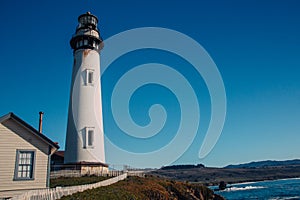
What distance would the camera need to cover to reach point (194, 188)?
35250 millimetres

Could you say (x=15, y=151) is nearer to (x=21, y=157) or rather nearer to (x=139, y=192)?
(x=21, y=157)

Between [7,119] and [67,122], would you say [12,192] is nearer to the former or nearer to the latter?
[7,119]

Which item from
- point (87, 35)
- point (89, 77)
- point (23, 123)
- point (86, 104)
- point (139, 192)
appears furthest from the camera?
point (87, 35)

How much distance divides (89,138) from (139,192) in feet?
26.2

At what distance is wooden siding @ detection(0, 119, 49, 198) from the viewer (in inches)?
515

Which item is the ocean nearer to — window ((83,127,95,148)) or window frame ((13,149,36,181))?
window ((83,127,95,148))

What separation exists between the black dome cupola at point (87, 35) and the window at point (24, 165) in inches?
661

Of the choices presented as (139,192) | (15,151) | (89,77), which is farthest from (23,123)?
(89,77)

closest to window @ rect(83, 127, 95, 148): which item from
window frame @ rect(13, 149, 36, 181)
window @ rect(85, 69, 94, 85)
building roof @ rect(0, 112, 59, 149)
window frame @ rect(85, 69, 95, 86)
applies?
window frame @ rect(85, 69, 95, 86)

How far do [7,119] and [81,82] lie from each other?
1410cm

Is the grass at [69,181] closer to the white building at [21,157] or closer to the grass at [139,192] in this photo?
the grass at [139,192]

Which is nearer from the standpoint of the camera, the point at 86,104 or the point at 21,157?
the point at 21,157

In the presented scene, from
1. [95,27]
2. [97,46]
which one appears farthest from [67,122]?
[95,27]

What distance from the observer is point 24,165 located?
45.0 ft
